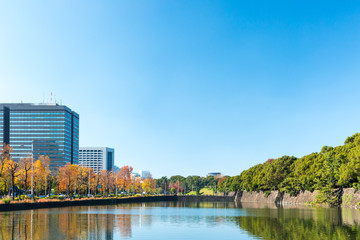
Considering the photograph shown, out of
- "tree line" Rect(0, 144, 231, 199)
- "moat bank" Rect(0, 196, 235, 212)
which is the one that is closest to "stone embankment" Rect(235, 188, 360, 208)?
"moat bank" Rect(0, 196, 235, 212)

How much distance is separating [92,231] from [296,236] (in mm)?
17907

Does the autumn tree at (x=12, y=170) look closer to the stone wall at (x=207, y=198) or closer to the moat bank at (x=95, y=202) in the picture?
the moat bank at (x=95, y=202)

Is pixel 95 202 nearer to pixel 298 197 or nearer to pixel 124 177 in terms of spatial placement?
pixel 298 197

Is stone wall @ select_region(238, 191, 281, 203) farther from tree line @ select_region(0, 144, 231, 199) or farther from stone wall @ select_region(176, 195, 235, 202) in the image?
tree line @ select_region(0, 144, 231, 199)

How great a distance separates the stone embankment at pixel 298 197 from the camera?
274 ft

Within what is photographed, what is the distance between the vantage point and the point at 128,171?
177 metres

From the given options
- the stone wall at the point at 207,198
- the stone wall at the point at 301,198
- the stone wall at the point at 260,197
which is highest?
the stone wall at the point at 301,198

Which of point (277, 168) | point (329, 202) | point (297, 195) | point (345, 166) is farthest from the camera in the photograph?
point (277, 168)

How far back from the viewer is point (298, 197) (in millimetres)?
121438

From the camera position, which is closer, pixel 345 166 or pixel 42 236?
pixel 42 236

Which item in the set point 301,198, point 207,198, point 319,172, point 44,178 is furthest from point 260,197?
point 44,178

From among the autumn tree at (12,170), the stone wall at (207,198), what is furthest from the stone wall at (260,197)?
the autumn tree at (12,170)

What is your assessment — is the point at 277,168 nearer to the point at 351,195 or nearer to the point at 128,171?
the point at 351,195

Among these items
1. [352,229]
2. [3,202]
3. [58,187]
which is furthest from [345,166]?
[58,187]
